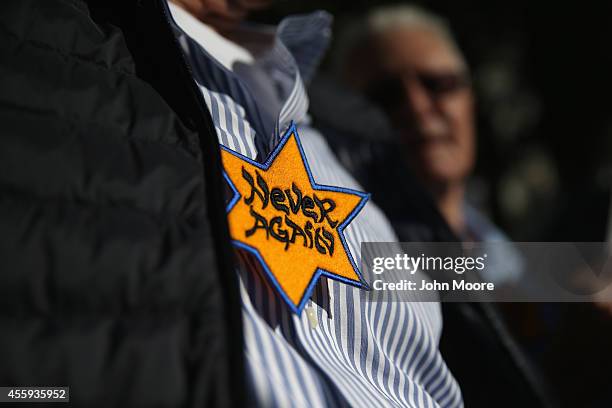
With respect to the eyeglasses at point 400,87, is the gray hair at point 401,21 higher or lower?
higher

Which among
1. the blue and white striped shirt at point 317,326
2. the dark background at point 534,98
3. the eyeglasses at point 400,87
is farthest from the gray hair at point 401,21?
the dark background at point 534,98

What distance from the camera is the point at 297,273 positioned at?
0.46m

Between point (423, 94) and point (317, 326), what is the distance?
1200mm

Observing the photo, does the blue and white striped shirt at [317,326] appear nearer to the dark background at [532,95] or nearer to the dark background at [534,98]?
the dark background at [532,95]

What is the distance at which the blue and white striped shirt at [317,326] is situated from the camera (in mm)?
448

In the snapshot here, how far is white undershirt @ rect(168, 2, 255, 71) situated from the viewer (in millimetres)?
642

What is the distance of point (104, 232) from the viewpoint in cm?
38

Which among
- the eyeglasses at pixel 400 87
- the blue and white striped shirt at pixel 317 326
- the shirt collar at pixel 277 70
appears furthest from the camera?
the eyeglasses at pixel 400 87

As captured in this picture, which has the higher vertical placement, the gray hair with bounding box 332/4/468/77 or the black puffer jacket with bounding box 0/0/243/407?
the gray hair with bounding box 332/4/468/77

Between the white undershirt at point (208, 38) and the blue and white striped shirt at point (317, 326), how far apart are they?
0.05 feet

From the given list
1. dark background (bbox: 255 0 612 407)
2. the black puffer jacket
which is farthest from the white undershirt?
dark background (bbox: 255 0 612 407)

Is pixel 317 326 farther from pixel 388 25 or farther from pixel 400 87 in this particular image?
pixel 388 25

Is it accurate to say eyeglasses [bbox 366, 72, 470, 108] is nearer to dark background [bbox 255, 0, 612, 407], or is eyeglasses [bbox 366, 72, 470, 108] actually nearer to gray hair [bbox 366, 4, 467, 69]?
gray hair [bbox 366, 4, 467, 69]

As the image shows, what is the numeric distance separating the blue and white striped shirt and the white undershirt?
0.01m
